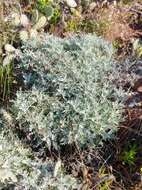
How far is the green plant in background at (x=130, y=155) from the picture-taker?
2.73 meters

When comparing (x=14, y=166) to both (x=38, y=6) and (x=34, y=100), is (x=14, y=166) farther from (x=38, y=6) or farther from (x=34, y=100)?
(x=38, y=6)

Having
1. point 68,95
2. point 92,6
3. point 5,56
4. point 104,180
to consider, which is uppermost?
point 92,6

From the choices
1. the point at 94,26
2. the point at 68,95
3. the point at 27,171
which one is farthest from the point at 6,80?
the point at 94,26

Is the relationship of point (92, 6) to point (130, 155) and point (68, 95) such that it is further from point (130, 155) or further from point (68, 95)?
point (130, 155)

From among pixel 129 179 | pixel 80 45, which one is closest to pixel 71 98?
pixel 80 45

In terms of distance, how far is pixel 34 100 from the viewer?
2.76m

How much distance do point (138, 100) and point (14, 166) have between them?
0.85 metres

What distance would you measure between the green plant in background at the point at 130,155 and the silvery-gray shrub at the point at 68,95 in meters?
0.14

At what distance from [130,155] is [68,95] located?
0.48 m

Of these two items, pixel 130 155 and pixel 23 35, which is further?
pixel 23 35

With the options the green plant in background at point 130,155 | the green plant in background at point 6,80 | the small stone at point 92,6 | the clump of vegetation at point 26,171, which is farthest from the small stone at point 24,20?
the green plant in background at point 130,155

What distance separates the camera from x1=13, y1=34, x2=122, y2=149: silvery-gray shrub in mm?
2736

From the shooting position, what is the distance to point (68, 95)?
2.79 metres

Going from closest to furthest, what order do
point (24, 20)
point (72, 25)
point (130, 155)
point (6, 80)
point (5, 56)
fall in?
1. point (130, 155)
2. point (6, 80)
3. point (5, 56)
4. point (24, 20)
5. point (72, 25)
